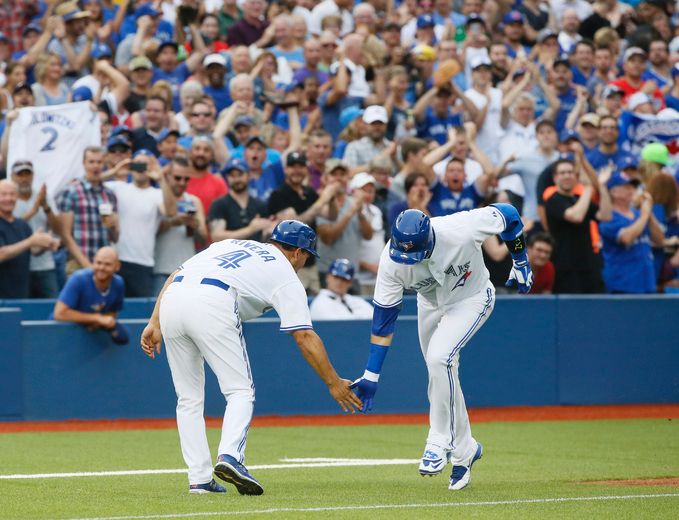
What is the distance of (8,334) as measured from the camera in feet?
45.8

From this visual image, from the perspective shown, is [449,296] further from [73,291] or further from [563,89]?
[563,89]

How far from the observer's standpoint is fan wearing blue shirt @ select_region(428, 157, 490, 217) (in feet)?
52.3

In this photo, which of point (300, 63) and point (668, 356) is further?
point (300, 63)

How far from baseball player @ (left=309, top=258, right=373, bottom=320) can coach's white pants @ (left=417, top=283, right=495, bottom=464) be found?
558cm

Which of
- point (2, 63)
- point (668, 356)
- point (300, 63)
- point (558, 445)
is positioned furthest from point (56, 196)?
point (668, 356)

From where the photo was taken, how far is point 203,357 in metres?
8.45

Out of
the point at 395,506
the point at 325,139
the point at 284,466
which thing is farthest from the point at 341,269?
the point at 395,506

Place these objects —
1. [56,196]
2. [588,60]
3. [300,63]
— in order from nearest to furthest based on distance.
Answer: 1. [56,196]
2. [300,63]
3. [588,60]

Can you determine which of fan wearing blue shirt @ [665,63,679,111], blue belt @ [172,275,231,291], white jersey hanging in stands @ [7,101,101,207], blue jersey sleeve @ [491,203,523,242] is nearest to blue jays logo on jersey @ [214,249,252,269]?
blue belt @ [172,275,231,291]

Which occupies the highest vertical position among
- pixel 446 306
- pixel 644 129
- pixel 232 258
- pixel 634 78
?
pixel 232 258

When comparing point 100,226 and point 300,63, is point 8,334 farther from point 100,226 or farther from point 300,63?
point 300,63

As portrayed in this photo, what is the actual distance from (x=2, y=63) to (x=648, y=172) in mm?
9011

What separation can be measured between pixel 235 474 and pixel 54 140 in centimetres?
826

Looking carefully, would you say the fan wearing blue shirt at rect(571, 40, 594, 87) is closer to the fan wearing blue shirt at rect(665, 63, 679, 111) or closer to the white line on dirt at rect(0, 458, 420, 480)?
the fan wearing blue shirt at rect(665, 63, 679, 111)
